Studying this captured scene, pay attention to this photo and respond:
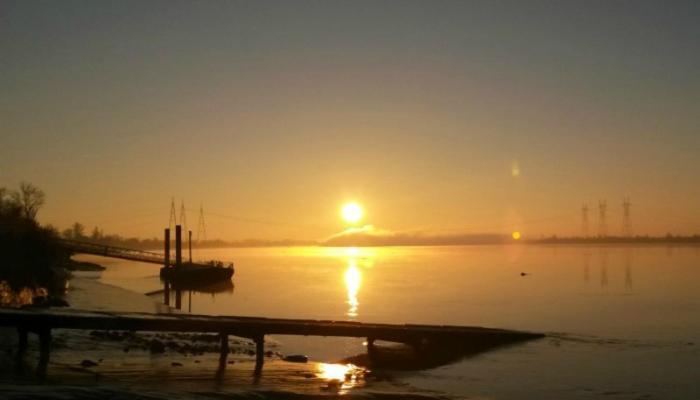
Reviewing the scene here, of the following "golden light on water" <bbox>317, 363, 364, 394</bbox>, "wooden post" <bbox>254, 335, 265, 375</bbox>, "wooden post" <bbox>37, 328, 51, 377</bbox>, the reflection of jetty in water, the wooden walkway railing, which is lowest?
the reflection of jetty in water

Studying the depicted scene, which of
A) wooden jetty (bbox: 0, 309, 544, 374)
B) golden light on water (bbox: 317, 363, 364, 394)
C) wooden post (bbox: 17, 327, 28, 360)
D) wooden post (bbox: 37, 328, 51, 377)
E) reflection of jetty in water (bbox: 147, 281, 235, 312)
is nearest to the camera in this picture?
wooden post (bbox: 37, 328, 51, 377)

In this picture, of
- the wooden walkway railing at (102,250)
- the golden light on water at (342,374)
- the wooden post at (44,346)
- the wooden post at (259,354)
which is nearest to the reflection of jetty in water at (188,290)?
the wooden walkway railing at (102,250)

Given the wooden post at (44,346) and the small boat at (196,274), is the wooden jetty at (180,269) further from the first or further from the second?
the wooden post at (44,346)

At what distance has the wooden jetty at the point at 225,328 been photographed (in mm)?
23125

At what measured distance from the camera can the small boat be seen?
89.9 metres

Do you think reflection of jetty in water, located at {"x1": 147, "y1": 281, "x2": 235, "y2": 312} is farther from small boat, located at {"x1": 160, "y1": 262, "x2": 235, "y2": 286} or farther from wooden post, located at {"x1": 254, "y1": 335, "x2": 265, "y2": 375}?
wooden post, located at {"x1": 254, "y1": 335, "x2": 265, "y2": 375}

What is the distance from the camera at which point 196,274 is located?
90250 millimetres

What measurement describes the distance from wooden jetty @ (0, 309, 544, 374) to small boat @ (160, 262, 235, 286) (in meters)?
62.0

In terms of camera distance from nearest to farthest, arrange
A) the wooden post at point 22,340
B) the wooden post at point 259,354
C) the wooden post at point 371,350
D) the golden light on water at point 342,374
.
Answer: the golden light on water at point 342,374 → the wooden post at point 22,340 → the wooden post at point 259,354 → the wooden post at point 371,350

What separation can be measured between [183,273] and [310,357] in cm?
6321

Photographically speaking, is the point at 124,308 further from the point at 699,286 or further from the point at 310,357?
the point at 699,286

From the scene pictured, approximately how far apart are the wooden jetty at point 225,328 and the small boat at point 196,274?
61970 millimetres

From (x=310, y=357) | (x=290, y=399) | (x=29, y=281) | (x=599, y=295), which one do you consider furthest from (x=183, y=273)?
(x=290, y=399)

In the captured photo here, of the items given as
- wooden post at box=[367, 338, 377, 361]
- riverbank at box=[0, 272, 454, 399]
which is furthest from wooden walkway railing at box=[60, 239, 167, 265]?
wooden post at box=[367, 338, 377, 361]
